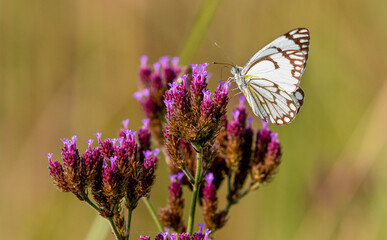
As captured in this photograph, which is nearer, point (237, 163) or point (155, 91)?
point (237, 163)

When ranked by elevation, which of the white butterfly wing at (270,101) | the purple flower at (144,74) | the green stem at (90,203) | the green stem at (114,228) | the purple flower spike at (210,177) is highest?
Result: the white butterfly wing at (270,101)

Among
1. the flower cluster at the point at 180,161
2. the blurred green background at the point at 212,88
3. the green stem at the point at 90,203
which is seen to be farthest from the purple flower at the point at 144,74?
the green stem at the point at 90,203

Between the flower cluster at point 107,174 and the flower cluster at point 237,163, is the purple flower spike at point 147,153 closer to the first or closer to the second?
the flower cluster at point 107,174

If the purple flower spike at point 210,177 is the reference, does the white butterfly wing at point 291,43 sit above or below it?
above

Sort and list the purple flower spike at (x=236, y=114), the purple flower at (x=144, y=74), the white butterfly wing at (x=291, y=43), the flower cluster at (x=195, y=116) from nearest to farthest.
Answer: the flower cluster at (x=195, y=116), the white butterfly wing at (x=291, y=43), the purple flower spike at (x=236, y=114), the purple flower at (x=144, y=74)

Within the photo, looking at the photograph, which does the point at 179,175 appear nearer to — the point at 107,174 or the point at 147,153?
the point at 147,153

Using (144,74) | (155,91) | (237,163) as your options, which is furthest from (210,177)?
(144,74)

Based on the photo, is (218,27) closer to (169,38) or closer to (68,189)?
(169,38)

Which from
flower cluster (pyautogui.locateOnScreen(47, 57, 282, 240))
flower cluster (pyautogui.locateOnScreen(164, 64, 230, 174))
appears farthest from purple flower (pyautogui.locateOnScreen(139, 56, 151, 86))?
flower cluster (pyautogui.locateOnScreen(164, 64, 230, 174))
